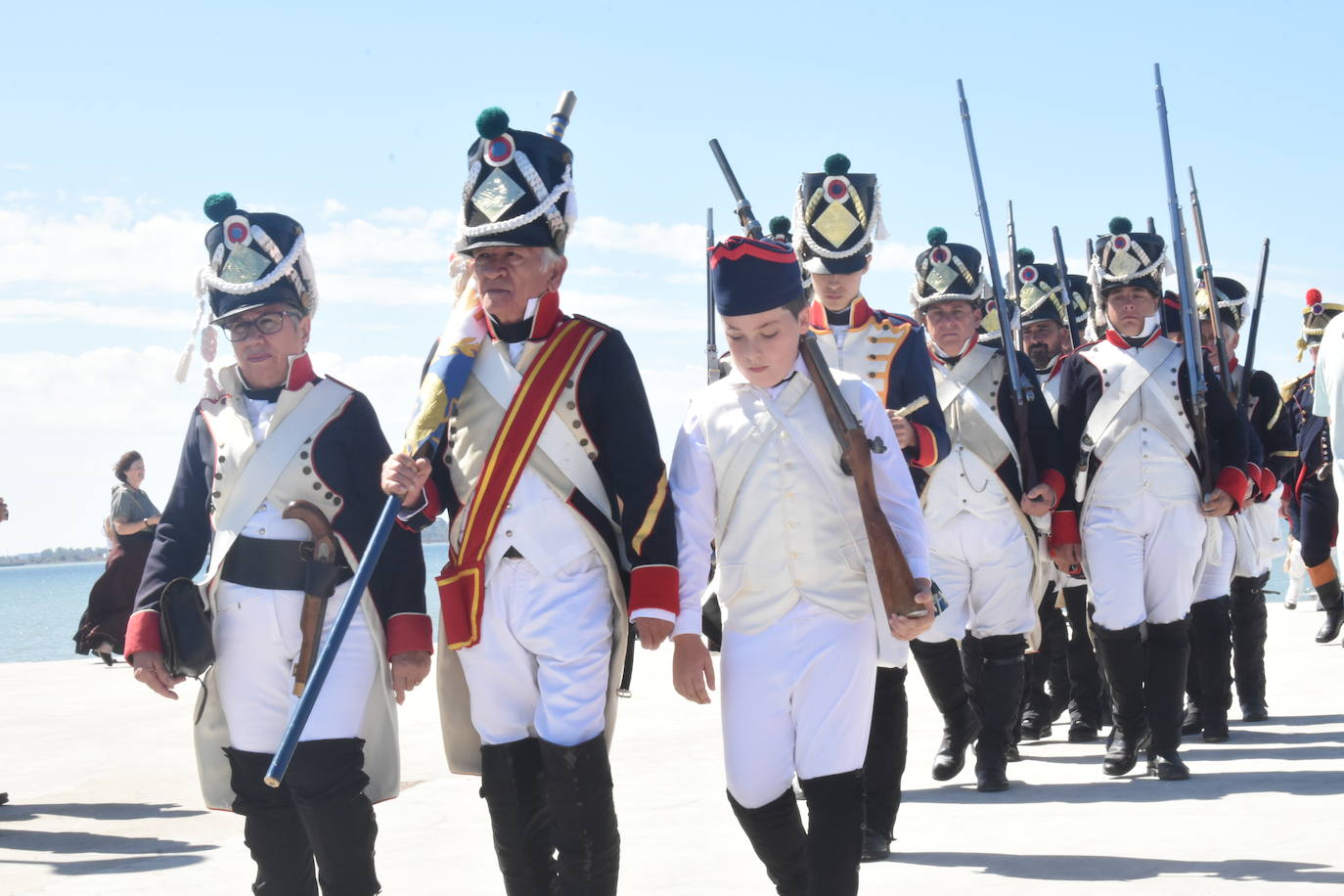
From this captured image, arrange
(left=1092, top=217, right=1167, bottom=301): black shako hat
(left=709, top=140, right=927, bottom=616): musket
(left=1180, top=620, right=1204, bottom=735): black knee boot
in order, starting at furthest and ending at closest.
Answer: (left=1180, top=620, right=1204, bottom=735): black knee boot < (left=1092, top=217, right=1167, bottom=301): black shako hat < (left=709, top=140, right=927, bottom=616): musket

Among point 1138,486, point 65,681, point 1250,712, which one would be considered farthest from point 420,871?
point 65,681

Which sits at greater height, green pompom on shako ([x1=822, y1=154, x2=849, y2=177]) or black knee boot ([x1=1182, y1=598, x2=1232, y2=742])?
green pompom on shako ([x1=822, y1=154, x2=849, y2=177])

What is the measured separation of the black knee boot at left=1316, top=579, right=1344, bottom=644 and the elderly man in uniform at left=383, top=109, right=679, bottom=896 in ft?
29.6

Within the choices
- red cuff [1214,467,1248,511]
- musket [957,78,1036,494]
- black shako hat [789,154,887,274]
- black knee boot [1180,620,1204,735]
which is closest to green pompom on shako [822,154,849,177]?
black shako hat [789,154,887,274]

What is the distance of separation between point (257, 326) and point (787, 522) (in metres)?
1.68

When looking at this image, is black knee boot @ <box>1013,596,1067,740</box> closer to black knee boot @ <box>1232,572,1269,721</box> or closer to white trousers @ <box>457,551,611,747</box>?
black knee boot @ <box>1232,572,1269,721</box>

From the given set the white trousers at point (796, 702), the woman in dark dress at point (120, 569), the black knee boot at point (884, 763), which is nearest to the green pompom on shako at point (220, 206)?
the white trousers at point (796, 702)

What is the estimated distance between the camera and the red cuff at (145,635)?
4.77m

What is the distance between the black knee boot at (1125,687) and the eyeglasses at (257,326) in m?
3.93

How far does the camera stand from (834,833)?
437cm

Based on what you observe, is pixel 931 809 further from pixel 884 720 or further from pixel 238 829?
pixel 238 829

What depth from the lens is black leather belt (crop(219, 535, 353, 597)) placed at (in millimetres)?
4672

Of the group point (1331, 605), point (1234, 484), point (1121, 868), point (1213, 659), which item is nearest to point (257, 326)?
point (1121, 868)

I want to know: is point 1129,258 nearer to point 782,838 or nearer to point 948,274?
point 948,274
